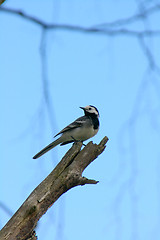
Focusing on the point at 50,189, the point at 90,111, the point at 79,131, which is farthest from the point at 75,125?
the point at 50,189

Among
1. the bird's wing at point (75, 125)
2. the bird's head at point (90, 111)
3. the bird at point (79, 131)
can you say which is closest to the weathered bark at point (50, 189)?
the bird at point (79, 131)

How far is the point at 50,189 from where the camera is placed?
11.2ft

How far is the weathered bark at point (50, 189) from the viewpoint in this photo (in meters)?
3.22

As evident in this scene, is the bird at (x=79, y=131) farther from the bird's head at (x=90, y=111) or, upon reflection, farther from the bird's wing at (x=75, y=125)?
the bird's head at (x=90, y=111)

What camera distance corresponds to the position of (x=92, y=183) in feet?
11.3

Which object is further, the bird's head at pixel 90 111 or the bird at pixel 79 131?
the bird's head at pixel 90 111

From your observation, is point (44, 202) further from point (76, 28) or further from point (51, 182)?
point (76, 28)

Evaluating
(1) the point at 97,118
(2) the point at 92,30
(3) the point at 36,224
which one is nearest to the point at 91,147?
(3) the point at 36,224

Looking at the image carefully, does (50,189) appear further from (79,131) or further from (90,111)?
(90,111)

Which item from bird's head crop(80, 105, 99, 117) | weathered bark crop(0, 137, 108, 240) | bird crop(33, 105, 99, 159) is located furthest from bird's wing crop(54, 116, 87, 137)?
weathered bark crop(0, 137, 108, 240)

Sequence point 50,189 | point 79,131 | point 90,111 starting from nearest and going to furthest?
point 50,189 → point 79,131 → point 90,111

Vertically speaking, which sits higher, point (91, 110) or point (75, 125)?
point (91, 110)

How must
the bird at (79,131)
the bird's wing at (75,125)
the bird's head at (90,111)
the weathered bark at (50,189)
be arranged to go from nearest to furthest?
1. the weathered bark at (50,189)
2. the bird at (79,131)
3. the bird's wing at (75,125)
4. the bird's head at (90,111)

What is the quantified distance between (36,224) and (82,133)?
3.03 meters
